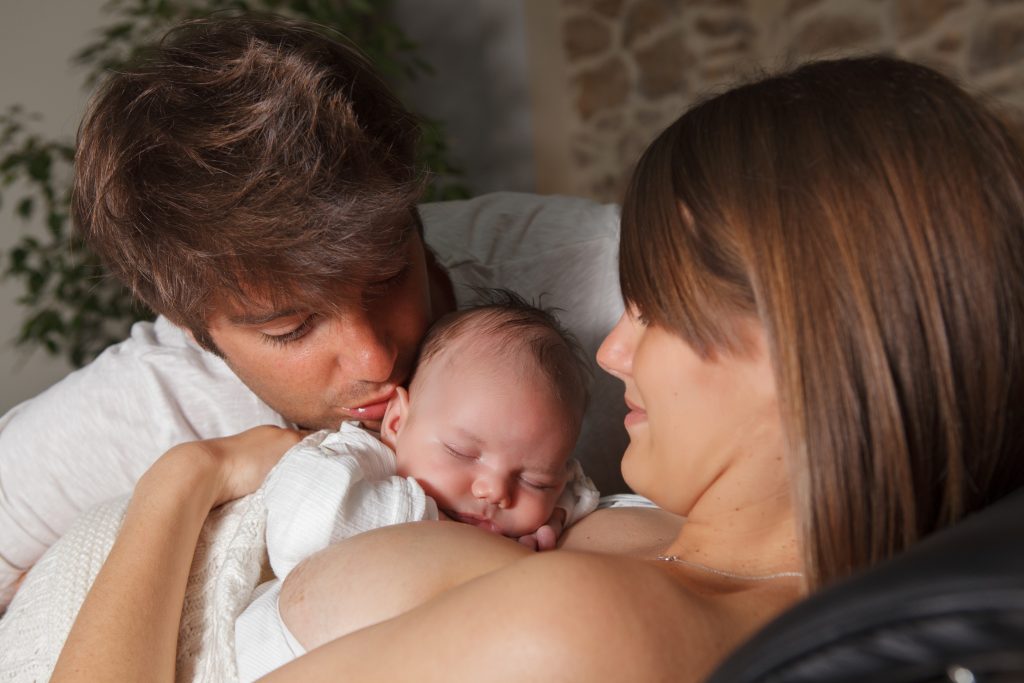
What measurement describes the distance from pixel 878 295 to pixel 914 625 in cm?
39

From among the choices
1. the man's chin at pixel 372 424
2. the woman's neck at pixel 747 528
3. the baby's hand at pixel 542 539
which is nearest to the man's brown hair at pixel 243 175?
the man's chin at pixel 372 424

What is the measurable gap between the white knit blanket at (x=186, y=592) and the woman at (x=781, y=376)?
0.71 feet

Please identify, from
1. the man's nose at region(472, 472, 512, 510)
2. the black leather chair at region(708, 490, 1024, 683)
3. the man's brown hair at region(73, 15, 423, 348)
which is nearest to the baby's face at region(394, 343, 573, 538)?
the man's nose at region(472, 472, 512, 510)

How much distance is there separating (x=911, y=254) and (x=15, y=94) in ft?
12.5

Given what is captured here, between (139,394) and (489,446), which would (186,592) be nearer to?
(489,446)

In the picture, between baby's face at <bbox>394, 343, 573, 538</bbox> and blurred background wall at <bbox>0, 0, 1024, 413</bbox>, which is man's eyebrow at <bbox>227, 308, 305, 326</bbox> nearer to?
baby's face at <bbox>394, 343, 573, 538</bbox>

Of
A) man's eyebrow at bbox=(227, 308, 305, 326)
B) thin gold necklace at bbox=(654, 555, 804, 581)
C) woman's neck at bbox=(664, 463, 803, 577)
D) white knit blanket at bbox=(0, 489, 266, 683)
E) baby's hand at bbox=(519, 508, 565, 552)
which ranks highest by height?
man's eyebrow at bbox=(227, 308, 305, 326)

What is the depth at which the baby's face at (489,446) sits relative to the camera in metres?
1.43

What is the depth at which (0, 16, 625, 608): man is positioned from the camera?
1437mm

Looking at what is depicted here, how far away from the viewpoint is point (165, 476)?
135cm

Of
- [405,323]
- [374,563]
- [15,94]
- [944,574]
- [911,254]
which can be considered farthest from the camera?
[15,94]

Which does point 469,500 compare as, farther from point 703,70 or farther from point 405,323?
point 703,70

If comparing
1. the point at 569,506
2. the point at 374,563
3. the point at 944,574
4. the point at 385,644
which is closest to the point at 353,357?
the point at 569,506

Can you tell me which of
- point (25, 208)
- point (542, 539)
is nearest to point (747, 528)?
point (542, 539)
